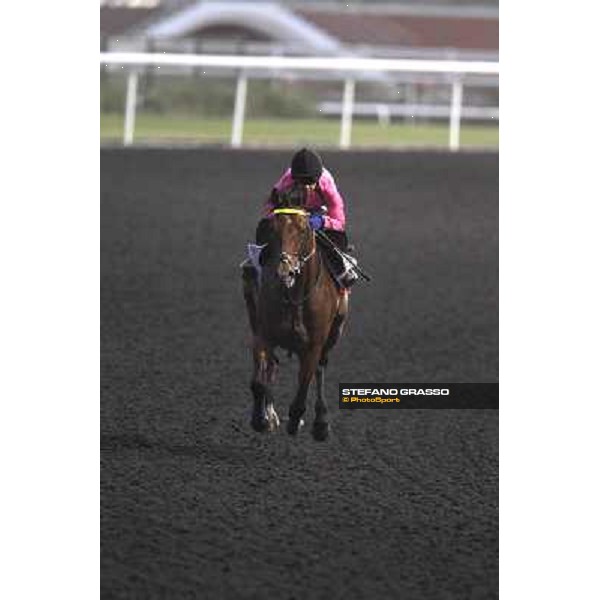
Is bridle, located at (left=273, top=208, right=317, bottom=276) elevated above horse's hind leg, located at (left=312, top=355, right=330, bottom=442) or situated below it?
above

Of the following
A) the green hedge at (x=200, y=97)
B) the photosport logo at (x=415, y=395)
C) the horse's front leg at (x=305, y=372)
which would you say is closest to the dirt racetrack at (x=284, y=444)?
the photosport logo at (x=415, y=395)

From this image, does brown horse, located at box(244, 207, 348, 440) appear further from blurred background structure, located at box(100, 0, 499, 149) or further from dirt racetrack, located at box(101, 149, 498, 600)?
blurred background structure, located at box(100, 0, 499, 149)

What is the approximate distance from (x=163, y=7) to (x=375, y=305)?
93.1 ft

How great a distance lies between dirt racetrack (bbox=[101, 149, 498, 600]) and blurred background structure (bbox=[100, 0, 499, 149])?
2.07 metres

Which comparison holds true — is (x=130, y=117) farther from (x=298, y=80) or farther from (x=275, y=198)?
(x=275, y=198)

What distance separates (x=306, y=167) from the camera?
5605mm

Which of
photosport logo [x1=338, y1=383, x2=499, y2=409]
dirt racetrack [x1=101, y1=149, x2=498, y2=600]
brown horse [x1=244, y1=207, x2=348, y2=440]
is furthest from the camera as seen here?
photosport logo [x1=338, y1=383, x2=499, y2=409]

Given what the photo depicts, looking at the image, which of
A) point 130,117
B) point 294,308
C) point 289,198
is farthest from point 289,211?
point 130,117

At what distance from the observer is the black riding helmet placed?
220 inches

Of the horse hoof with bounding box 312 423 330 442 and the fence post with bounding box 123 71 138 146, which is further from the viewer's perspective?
the fence post with bounding box 123 71 138 146

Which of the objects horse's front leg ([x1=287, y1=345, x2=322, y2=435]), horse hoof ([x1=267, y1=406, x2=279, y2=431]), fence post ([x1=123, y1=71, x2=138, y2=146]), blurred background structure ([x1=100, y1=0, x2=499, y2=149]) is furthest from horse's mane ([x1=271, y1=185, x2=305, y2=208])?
fence post ([x1=123, y1=71, x2=138, y2=146])

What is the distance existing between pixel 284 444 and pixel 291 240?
1.66 meters
